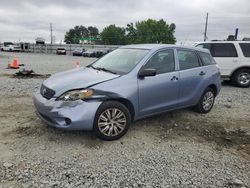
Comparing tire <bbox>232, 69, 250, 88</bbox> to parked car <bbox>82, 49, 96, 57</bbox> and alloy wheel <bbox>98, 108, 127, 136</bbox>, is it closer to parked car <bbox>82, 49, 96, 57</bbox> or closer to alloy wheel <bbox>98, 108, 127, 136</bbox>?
alloy wheel <bbox>98, 108, 127, 136</bbox>

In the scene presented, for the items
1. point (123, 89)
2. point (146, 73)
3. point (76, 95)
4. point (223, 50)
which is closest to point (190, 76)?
point (146, 73)

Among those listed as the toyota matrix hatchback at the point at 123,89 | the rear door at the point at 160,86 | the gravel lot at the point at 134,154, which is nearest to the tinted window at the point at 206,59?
the toyota matrix hatchback at the point at 123,89

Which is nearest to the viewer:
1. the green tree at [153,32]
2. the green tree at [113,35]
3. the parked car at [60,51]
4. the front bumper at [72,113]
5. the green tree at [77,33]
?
the front bumper at [72,113]

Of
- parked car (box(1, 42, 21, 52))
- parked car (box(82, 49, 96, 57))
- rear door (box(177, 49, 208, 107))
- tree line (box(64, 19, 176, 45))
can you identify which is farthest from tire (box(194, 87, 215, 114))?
tree line (box(64, 19, 176, 45))

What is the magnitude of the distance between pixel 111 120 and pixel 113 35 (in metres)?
82.0

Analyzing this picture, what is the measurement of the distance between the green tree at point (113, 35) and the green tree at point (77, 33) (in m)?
22.2

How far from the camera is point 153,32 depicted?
77125mm

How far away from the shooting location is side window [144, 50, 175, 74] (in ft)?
16.2

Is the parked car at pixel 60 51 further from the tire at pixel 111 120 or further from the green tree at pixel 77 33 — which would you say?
the green tree at pixel 77 33

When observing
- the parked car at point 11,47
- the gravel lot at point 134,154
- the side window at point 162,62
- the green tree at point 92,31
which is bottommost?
the gravel lot at point 134,154

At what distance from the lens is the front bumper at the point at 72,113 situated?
4035 mm

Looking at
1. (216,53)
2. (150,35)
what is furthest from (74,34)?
(216,53)

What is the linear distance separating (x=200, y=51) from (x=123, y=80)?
103 inches

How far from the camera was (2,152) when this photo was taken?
390cm
